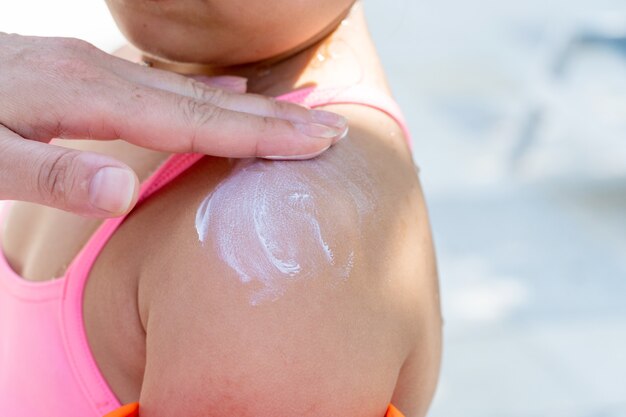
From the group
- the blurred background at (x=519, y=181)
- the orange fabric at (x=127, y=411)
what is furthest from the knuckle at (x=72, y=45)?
the blurred background at (x=519, y=181)

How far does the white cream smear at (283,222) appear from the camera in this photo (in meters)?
0.66

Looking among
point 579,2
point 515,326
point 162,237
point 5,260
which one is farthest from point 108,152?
point 579,2

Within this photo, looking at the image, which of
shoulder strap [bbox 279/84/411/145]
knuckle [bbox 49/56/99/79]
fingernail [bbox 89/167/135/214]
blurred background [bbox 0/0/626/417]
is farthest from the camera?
blurred background [bbox 0/0/626/417]

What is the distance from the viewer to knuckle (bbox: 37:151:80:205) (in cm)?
64

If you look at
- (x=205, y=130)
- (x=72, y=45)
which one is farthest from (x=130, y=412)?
(x=72, y=45)

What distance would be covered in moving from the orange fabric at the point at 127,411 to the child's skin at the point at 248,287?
0.5 inches

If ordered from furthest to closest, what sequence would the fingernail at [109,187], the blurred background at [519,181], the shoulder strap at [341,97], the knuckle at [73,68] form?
the blurred background at [519,181], the shoulder strap at [341,97], the knuckle at [73,68], the fingernail at [109,187]

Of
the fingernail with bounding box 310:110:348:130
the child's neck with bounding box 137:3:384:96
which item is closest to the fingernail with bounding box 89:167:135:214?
the fingernail with bounding box 310:110:348:130

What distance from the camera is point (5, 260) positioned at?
3.22 feet

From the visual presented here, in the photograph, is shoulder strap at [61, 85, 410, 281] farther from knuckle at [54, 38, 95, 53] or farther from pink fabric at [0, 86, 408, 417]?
knuckle at [54, 38, 95, 53]

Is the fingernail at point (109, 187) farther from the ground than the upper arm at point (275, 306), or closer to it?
farther from the ground

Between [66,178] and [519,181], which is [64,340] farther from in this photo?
[519,181]

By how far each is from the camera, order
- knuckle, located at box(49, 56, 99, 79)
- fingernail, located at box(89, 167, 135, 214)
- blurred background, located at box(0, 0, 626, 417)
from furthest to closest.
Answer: blurred background, located at box(0, 0, 626, 417) → knuckle, located at box(49, 56, 99, 79) → fingernail, located at box(89, 167, 135, 214)

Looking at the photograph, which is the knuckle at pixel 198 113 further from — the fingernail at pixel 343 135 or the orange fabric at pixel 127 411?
the orange fabric at pixel 127 411
